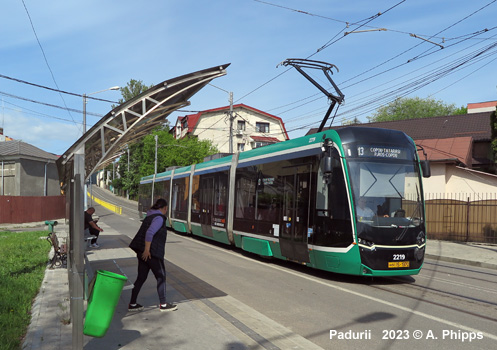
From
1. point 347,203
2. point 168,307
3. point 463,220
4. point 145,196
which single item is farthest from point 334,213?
point 145,196

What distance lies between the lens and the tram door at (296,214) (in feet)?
34.0

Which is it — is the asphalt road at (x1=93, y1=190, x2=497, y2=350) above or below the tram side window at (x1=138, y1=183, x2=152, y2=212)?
below

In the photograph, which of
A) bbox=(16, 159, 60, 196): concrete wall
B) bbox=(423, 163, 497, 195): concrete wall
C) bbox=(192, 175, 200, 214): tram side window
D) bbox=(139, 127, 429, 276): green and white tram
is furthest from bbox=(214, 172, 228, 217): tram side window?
bbox=(16, 159, 60, 196): concrete wall

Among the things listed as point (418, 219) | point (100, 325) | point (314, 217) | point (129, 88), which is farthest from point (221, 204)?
point (129, 88)

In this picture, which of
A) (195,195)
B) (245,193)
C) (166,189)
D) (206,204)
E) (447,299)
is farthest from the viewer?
(166,189)

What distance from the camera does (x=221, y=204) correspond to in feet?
51.2

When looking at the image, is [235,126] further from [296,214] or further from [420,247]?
[420,247]

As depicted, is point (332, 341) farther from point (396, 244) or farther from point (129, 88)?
point (129, 88)

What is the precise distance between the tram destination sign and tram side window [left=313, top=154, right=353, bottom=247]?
567 millimetres

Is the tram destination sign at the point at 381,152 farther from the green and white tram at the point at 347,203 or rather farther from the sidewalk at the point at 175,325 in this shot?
the sidewalk at the point at 175,325

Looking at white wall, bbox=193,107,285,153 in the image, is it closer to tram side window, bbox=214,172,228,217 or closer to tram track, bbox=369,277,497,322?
tram side window, bbox=214,172,228,217

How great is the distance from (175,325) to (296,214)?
207 inches

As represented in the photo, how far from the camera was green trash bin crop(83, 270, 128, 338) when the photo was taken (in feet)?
15.9

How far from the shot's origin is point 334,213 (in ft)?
30.8
